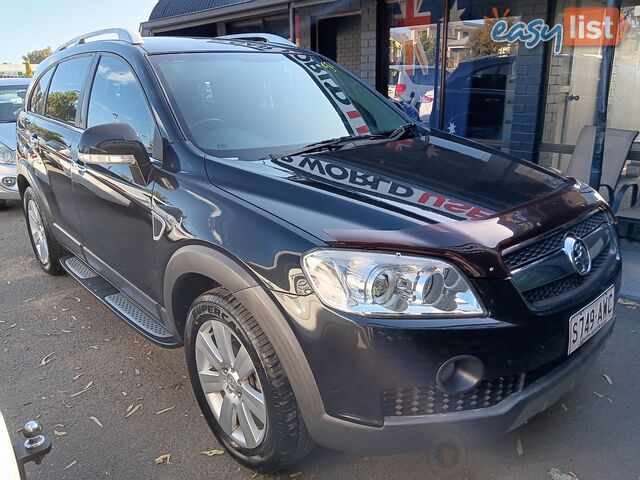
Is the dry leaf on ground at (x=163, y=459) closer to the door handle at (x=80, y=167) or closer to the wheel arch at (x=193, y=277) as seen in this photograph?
the wheel arch at (x=193, y=277)

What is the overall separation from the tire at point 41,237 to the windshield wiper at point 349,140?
2.56 m

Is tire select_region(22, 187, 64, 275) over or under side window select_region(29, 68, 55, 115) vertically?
under

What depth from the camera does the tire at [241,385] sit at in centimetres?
215

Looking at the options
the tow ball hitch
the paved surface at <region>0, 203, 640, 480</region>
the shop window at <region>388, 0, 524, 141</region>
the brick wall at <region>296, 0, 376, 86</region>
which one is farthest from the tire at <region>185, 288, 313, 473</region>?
the brick wall at <region>296, 0, 376, 86</region>

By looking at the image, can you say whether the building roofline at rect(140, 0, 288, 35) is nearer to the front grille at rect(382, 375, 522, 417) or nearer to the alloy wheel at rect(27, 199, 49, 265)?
the alloy wheel at rect(27, 199, 49, 265)

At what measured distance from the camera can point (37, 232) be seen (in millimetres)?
4914

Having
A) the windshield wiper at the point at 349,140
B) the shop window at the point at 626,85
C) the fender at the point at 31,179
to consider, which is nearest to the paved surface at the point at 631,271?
the shop window at the point at 626,85

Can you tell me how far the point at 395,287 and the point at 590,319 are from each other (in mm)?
939

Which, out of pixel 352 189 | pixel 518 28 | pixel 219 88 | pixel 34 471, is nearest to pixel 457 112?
pixel 518 28

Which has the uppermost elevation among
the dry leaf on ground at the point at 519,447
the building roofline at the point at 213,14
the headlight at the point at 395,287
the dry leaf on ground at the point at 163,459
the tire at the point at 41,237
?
the building roofline at the point at 213,14

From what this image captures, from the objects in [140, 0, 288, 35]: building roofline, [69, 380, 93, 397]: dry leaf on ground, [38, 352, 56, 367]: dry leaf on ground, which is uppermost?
[140, 0, 288, 35]: building roofline

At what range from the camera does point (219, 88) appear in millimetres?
3041

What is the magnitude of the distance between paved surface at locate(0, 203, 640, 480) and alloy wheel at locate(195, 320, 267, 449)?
0.78 ft

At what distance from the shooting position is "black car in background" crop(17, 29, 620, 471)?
1909 mm
